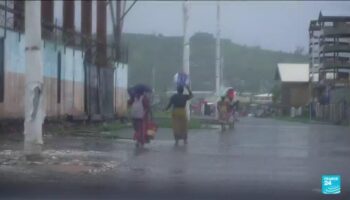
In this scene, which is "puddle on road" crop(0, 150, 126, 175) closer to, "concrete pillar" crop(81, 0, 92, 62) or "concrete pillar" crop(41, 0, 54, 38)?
"concrete pillar" crop(41, 0, 54, 38)

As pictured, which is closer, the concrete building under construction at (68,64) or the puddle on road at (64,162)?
the puddle on road at (64,162)

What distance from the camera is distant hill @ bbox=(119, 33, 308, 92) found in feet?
26.2

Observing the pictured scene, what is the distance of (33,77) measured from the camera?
11023mm

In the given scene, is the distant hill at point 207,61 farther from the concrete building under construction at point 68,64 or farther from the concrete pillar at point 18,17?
the concrete pillar at point 18,17

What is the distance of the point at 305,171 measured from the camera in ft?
29.5

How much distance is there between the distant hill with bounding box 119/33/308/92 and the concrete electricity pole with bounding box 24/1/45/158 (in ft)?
7.01

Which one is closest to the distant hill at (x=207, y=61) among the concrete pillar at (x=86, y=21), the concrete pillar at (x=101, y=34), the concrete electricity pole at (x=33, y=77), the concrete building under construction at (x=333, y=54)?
the concrete building under construction at (x=333, y=54)

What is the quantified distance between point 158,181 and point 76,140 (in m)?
6.98

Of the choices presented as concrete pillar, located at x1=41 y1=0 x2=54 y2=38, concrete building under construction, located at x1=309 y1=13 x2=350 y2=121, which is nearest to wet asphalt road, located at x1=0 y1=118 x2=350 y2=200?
concrete building under construction, located at x1=309 y1=13 x2=350 y2=121

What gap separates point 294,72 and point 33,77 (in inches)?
155

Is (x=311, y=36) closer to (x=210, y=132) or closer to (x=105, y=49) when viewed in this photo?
(x=210, y=132)

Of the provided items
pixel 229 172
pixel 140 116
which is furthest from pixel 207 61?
pixel 140 116

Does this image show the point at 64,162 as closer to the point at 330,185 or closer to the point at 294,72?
the point at 294,72

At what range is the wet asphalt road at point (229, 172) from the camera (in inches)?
310
